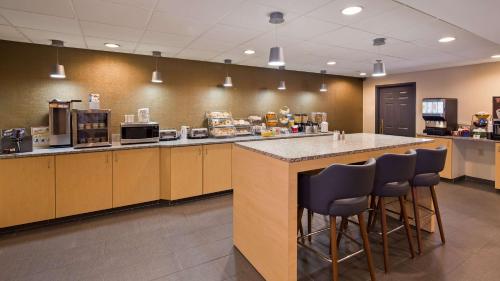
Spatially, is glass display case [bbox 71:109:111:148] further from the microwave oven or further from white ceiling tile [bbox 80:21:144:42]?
white ceiling tile [bbox 80:21:144:42]

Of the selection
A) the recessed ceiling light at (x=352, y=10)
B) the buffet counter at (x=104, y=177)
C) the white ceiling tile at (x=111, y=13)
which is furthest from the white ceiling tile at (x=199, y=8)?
the buffet counter at (x=104, y=177)

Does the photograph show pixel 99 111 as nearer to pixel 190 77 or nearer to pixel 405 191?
pixel 190 77

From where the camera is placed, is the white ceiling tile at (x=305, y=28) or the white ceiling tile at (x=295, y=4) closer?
the white ceiling tile at (x=295, y=4)

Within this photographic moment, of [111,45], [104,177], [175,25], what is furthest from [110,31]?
[104,177]

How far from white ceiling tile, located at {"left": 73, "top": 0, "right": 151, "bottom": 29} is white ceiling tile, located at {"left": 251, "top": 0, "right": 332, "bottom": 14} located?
1163mm

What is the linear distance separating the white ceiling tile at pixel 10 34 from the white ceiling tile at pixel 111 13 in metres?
1.04

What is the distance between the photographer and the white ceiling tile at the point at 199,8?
2292 mm

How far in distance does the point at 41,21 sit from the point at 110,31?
638mm

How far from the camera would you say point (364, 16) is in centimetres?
258

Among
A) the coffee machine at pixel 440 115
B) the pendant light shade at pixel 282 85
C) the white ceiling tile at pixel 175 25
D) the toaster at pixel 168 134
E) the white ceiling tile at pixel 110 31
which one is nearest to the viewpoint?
the white ceiling tile at pixel 175 25

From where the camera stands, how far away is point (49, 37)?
331cm

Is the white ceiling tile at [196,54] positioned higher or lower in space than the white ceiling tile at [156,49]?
higher

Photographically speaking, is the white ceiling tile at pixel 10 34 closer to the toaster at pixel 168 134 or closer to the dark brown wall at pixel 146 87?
the dark brown wall at pixel 146 87

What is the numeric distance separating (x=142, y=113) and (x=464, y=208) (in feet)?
16.2
